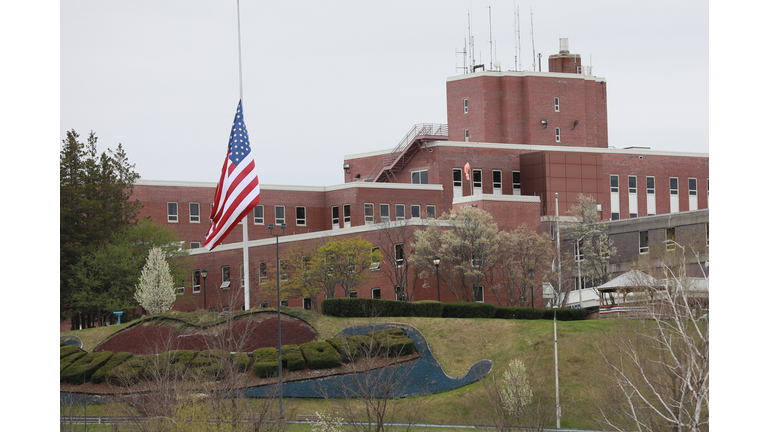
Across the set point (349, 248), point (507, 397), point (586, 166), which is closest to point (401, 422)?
point (507, 397)

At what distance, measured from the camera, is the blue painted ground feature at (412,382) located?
41.9 meters

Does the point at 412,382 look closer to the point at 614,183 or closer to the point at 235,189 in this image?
the point at 235,189

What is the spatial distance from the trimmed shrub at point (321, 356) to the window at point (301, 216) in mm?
34688

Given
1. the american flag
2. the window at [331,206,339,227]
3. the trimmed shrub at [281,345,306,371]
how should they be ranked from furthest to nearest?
the window at [331,206,339,227]
the trimmed shrub at [281,345,306,371]
the american flag

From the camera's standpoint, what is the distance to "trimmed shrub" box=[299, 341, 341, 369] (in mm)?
Answer: 43062

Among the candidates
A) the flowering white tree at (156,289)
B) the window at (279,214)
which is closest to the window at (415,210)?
the window at (279,214)

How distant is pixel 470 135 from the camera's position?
→ 290 feet

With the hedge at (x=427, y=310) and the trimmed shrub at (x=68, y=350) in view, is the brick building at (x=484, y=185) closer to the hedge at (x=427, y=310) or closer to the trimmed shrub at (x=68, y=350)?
the hedge at (x=427, y=310)

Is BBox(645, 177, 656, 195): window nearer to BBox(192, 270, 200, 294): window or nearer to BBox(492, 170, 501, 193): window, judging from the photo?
BBox(492, 170, 501, 193): window

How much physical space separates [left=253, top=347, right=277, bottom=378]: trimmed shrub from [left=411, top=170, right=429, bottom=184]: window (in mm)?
38774

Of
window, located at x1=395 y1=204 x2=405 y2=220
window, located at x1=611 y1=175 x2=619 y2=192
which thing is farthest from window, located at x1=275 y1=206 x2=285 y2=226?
window, located at x1=611 y1=175 x2=619 y2=192

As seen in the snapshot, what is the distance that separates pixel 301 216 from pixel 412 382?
1467 inches

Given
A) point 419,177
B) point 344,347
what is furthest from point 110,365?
point 419,177

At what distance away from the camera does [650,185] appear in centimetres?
8638
